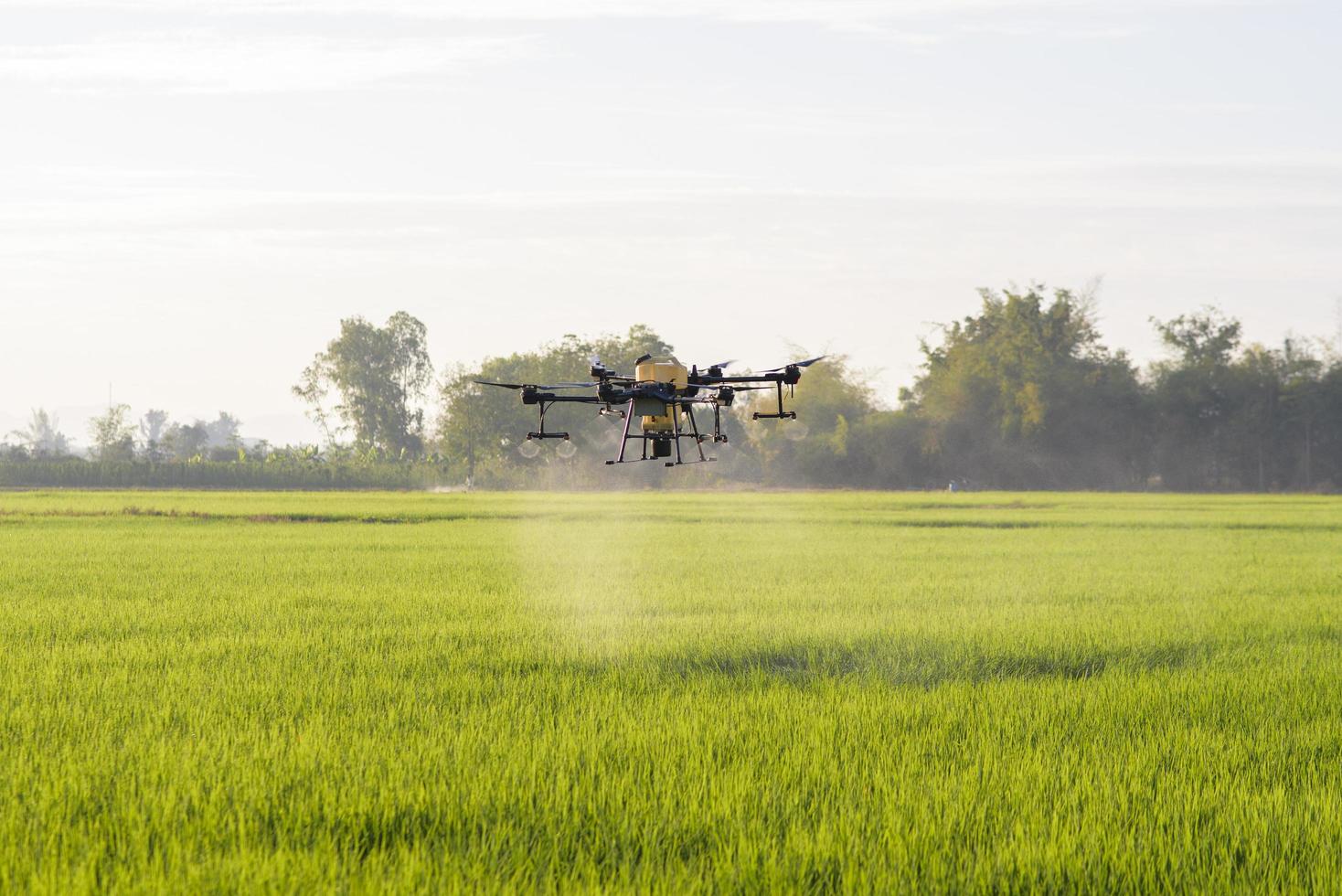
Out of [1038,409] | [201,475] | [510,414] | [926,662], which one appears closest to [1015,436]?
[1038,409]

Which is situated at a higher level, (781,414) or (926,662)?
(781,414)

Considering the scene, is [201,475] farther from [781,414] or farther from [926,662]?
[781,414]

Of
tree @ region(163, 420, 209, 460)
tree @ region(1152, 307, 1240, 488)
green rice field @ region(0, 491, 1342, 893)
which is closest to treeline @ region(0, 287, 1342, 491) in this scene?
tree @ region(1152, 307, 1240, 488)

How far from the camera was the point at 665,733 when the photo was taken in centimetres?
684

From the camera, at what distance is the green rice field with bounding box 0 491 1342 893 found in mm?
4828

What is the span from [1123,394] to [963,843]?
61.6 meters

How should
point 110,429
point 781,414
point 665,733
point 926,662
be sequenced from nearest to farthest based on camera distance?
point 781,414, point 665,733, point 926,662, point 110,429

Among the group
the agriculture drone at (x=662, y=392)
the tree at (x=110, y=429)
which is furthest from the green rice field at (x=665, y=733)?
the tree at (x=110, y=429)

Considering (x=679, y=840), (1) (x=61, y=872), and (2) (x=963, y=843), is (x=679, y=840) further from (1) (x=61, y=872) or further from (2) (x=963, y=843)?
(1) (x=61, y=872)

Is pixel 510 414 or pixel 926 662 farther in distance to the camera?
pixel 510 414

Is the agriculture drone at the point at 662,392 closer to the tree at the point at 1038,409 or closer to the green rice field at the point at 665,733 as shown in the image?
the green rice field at the point at 665,733

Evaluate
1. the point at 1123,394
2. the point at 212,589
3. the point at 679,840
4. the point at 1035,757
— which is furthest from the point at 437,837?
the point at 1123,394

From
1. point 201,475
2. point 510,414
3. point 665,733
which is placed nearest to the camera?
point 665,733

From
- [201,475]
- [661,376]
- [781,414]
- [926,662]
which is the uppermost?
[661,376]
